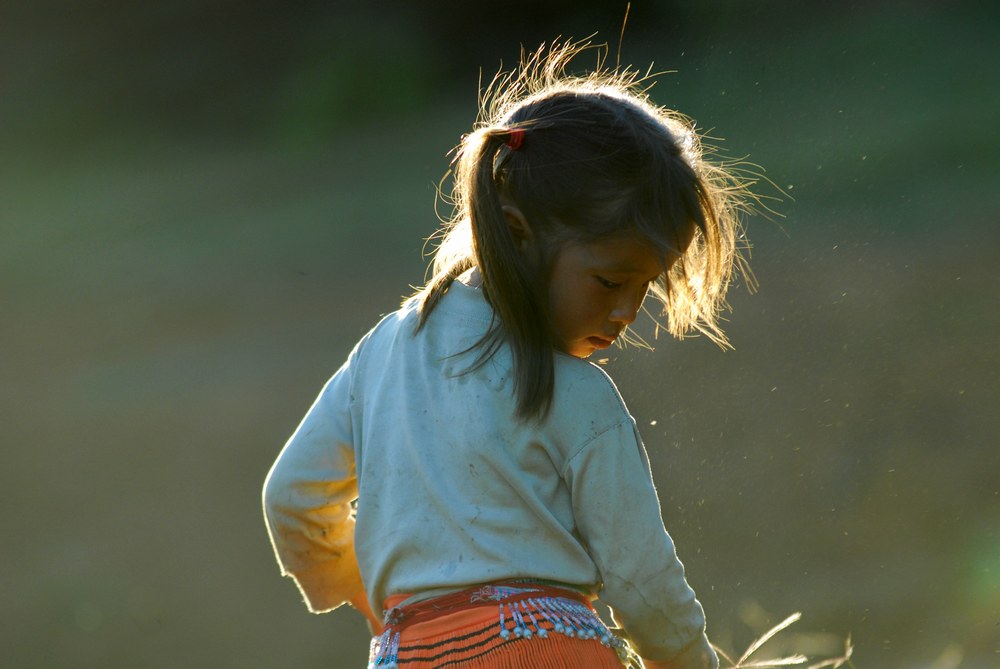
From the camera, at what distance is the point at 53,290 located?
6.51 m

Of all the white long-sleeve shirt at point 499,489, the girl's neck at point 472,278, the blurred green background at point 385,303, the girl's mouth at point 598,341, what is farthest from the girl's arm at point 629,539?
the blurred green background at point 385,303

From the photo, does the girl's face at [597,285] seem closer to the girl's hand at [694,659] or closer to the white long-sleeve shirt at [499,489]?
the white long-sleeve shirt at [499,489]

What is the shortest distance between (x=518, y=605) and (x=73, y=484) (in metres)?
3.41

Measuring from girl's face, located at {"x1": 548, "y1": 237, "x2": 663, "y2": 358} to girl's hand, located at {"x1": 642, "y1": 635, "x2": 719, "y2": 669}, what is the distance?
0.39 m

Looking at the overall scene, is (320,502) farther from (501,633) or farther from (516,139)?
(516,139)

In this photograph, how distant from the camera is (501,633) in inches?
53.2

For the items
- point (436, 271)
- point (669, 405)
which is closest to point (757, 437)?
point (669, 405)

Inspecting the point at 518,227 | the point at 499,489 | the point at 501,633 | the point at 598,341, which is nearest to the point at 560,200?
the point at 518,227

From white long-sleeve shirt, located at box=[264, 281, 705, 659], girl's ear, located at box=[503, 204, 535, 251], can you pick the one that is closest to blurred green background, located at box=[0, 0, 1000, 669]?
white long-sleeve shirt, located at box=[264, 281, 705, 659]

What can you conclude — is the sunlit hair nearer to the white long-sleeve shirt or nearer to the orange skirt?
the white long-sleeve shirt

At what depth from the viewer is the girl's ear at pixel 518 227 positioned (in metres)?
1.51

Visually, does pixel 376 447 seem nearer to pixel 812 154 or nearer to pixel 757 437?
pixel 757 437

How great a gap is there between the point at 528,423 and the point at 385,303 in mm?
4144

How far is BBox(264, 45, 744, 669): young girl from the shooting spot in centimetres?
139
